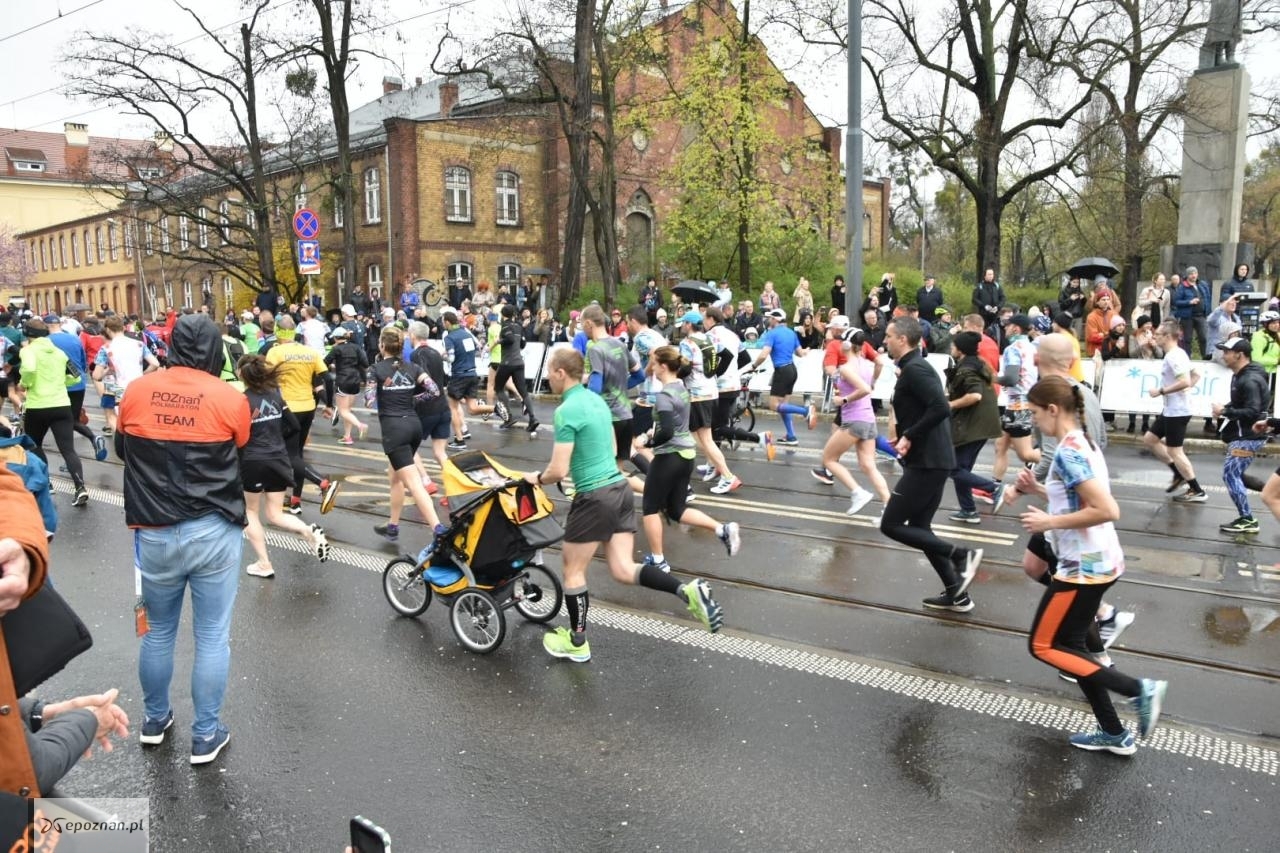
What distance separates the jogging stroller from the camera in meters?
5.84

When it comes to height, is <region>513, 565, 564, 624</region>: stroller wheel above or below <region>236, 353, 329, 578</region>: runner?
below

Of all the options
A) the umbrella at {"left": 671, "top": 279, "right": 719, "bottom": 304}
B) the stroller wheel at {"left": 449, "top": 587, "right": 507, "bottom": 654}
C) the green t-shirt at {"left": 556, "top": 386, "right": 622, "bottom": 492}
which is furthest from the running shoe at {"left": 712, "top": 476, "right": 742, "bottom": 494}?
the umbrella at {"left": 671, "top": 279, "right": 719, "bottom": 304}

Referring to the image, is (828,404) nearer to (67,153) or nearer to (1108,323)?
(1108,323)

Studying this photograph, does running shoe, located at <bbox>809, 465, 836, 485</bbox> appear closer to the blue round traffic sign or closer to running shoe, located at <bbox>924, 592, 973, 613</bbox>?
running shoe, located at <bbox>924, 592, 973, 613</bbox>

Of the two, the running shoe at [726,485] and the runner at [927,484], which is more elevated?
the runner at [927,484]

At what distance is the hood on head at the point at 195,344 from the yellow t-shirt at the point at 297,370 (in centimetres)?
508

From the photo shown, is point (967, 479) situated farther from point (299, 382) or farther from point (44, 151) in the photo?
point (44, 151)

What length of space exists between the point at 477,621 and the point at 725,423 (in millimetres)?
7015

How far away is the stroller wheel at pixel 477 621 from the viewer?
19.5 feet

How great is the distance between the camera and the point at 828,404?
633 inches

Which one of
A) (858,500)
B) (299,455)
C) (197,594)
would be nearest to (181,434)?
(197,594)

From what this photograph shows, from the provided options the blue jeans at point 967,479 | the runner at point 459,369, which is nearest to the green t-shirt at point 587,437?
the blue jeans at point 967,479

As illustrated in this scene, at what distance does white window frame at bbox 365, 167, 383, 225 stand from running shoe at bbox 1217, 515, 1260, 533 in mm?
34139

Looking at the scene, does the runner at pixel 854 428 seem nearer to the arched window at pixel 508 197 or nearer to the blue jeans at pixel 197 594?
the blue jeans at pixel 197 594
